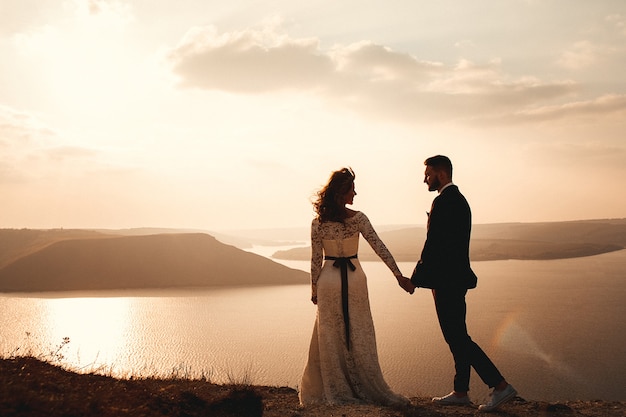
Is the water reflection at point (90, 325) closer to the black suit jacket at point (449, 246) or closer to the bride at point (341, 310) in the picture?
the bride at point (341, 310)

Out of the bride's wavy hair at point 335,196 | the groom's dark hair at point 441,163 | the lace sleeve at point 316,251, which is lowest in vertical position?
the lace sleeve at point 316,251

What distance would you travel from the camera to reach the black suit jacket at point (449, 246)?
5.42m

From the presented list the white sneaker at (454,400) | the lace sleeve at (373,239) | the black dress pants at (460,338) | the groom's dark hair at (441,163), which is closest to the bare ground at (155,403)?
the white sneaker at (454,400)

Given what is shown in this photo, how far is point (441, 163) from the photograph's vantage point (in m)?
5.58

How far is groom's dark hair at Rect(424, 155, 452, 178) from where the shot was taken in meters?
5.55

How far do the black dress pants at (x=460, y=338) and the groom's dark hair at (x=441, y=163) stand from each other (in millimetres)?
1327

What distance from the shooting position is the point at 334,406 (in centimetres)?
544

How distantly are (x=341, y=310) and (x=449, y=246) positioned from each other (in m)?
1.44

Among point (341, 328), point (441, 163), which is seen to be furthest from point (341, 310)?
point (441, 163)

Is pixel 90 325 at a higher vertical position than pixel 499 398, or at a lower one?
lower

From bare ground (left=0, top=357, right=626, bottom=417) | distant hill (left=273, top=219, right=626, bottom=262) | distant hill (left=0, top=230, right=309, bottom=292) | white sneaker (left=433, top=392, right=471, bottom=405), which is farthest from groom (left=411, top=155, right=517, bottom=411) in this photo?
distant hill (left=273, top=219, right=626, bottom=262)

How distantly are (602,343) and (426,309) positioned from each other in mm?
17049

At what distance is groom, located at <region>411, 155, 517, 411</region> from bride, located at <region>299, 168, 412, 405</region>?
40 centimetres

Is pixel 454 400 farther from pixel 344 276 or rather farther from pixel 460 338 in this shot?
pixel 344 276
